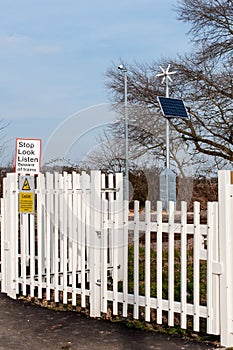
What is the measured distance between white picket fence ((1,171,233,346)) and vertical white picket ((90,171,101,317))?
12mm

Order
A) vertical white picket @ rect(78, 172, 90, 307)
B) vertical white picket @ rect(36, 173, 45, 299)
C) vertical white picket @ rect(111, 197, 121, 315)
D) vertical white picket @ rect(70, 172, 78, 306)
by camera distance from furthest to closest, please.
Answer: vertical white picket @ rect(36, 173, 45, 299) < vertical white picket @ rect(70, 172, 78, 306) < vertical white picket @ rect(78, 172, 90, 307) < vertical white picket @ rect(111, 197, 121, 315)

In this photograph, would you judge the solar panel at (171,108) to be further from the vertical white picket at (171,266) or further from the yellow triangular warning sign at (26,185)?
the vertical white picket at (171,266)

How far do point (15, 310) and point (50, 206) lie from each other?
57.9 inches

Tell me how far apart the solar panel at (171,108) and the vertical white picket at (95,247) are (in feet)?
44.2

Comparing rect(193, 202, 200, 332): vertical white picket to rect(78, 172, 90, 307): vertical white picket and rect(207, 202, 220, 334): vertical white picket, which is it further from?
rect(78, 172, 90, 307): vertical white picket

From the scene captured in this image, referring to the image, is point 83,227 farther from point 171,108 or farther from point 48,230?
point 171,108

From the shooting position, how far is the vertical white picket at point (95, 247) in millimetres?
6816

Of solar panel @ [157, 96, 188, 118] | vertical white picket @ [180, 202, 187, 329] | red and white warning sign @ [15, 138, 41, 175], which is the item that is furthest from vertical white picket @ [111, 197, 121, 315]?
solar panel @ [157, 96, 188, 118]

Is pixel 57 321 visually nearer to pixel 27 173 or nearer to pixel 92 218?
pixel 92 218

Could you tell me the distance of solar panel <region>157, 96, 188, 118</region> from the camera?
66.4 feet

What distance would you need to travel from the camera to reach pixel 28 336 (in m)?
6.05

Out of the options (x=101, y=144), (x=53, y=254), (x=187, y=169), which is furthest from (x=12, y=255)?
(x=187, y=169)

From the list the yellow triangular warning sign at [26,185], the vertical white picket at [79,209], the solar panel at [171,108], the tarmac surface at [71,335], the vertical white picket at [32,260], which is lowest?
the tarmac surface at [71,335]

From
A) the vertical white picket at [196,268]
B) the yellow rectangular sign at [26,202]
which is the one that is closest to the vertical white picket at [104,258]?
the vertical white picket at [196,268]
